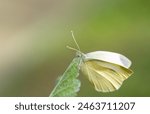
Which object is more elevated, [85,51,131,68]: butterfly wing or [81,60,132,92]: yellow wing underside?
[85,51,131,68]: butterfly wing

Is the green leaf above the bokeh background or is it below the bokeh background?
below

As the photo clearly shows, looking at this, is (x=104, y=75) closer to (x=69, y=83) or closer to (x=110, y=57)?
(x=110, y=57)

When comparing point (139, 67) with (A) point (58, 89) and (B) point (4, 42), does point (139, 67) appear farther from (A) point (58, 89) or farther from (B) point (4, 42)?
(B) point (4, 42)

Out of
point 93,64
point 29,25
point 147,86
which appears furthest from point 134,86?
point 29,25

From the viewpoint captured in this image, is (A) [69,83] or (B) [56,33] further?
(B) [56,33]

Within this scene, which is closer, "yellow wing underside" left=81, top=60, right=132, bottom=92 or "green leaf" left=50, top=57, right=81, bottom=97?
"green leaf" left=50, top=57, right=81, bottom=97

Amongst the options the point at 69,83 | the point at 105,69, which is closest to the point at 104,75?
the point at 105,69
